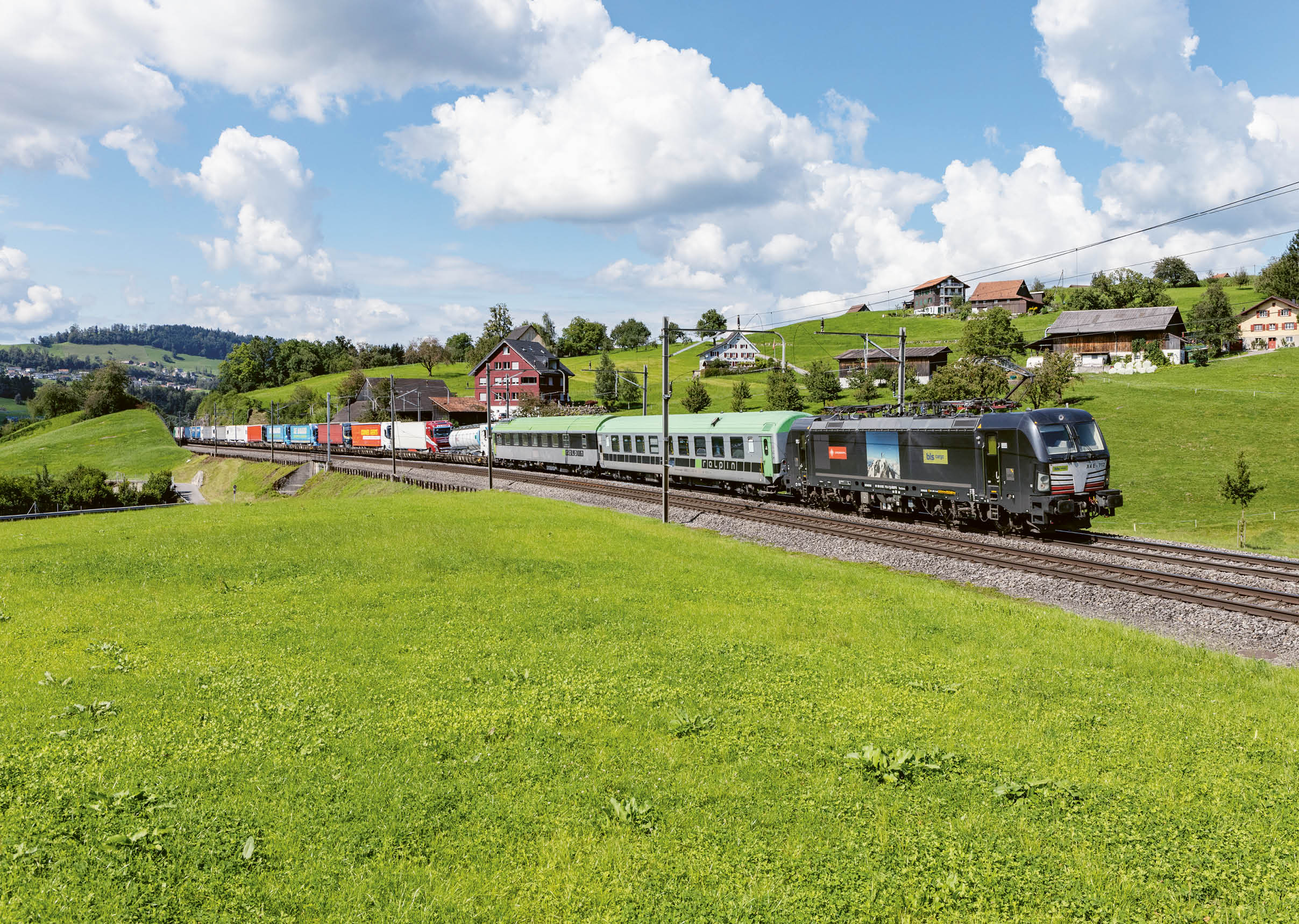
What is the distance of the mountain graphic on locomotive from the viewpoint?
975 inches

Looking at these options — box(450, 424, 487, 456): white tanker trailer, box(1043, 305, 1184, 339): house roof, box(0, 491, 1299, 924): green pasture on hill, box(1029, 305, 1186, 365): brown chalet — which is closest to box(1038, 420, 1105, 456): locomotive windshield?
box(0, 491, 1299, 924): green pasture on hill

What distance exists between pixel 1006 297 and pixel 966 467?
158023 millimetres

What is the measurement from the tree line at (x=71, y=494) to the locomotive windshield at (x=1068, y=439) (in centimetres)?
6520

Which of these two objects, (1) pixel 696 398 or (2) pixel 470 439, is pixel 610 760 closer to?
(2) pixel 470 439

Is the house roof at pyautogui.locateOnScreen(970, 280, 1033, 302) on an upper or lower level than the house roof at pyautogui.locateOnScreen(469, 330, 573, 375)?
upper

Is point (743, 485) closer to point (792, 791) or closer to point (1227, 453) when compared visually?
point (792, 791)

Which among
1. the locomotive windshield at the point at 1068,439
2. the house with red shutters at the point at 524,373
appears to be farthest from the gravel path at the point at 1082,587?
the house with red shutters at the point at 524,373

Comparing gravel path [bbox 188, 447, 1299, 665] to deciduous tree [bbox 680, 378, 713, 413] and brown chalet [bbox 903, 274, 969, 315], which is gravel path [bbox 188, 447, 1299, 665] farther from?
brown chalet [bbox 903, 274, 969, 315]

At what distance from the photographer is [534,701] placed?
11219mm

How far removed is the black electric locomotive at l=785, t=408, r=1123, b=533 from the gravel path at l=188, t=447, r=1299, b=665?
117 centimetres

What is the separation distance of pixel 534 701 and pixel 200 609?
803 cm

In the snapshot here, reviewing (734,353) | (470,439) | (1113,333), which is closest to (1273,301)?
(1113,333)

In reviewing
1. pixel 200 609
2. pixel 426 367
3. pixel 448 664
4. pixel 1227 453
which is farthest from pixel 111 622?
pixel 426 367

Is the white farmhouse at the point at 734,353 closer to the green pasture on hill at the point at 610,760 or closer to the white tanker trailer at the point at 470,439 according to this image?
the white tanker trailer at the point at 470,439
